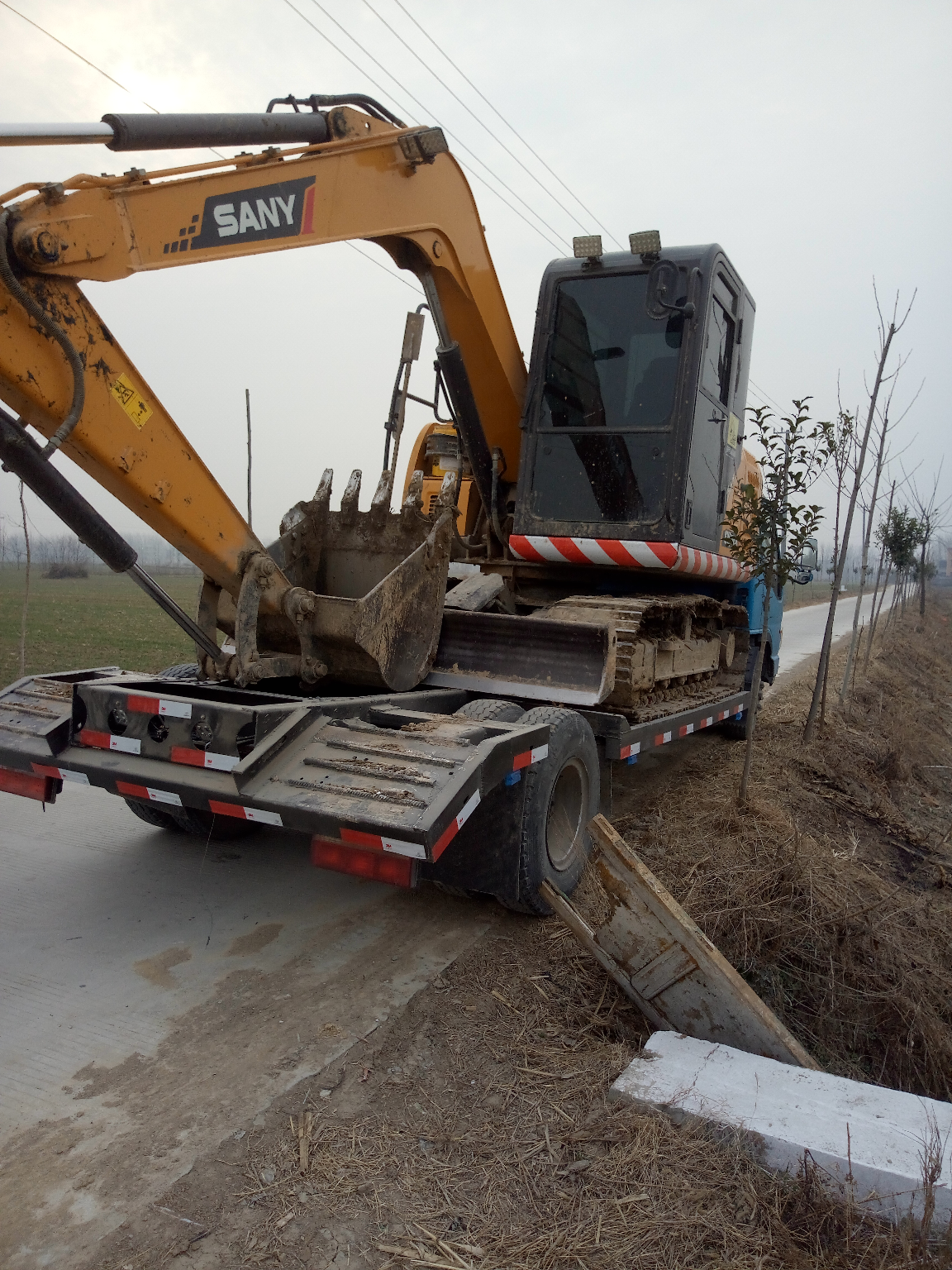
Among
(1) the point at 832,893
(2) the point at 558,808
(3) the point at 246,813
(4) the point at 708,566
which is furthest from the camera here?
(4) the point at 708,566

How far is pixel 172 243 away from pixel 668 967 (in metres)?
3.55

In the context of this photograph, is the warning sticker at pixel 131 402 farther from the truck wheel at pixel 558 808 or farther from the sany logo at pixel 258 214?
the truck wheel at pixel 558 808

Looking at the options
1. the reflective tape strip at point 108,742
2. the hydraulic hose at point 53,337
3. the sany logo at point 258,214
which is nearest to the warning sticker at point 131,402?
the hydraulic hose at point 53,337

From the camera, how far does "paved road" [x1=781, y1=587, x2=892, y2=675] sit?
19484 mm

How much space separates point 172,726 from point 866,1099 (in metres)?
3.01

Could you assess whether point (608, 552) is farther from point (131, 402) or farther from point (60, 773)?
point (60, 773)

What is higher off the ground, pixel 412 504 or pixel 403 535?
pixel 412 504

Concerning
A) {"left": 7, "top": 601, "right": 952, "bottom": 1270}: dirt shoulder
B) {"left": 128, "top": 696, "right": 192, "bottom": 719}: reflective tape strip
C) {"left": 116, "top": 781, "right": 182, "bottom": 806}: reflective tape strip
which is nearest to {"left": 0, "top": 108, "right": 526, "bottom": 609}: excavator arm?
{"left": 128, "top": 696, "right": 192, "bottom": 719}: reflective tape strip

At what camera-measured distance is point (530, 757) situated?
416 cm

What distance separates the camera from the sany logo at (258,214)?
396 centimetres

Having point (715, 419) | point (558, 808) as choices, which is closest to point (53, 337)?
point (558, 808)

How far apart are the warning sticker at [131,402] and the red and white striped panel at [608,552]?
3.02 m

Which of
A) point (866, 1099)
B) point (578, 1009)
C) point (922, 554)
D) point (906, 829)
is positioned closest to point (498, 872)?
point (578, 1009)

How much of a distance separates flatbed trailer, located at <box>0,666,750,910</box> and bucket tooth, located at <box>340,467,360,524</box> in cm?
118
